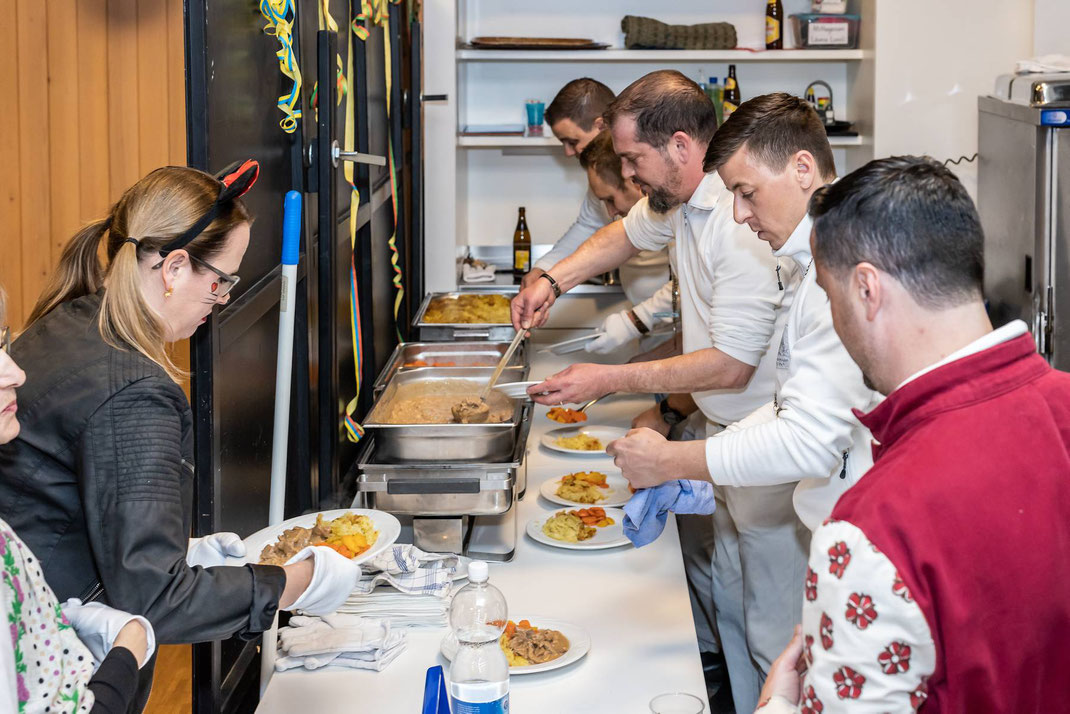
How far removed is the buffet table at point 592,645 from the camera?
1.68m

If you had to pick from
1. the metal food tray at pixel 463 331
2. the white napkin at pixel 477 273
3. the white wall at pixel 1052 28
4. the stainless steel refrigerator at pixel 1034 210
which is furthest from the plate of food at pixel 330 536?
the white wall at pixel 1052 28

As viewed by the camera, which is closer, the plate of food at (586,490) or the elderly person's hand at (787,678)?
the elderly person's hand at (787,678)

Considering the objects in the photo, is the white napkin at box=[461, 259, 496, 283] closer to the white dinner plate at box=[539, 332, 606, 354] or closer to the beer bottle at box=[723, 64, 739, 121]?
the white dinner plate at box=[539, 332, 606, 354]

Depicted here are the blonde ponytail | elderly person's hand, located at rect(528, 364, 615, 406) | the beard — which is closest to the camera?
the blonde ponytail

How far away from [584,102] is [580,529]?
198 centimetres

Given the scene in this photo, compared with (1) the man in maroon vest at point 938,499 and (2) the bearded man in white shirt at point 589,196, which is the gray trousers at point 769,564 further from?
(2) the bearded man in white shirt at point 589,196

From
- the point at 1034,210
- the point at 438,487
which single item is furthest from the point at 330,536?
the point at 1034,210

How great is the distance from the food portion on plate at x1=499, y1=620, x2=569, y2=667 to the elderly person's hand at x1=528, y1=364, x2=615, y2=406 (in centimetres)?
75

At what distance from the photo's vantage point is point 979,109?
4277 mm

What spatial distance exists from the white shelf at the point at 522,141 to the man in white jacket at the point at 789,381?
2606 mm

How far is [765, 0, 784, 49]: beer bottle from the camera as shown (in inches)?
184

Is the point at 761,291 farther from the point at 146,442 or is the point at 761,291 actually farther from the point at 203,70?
the point at 146,442

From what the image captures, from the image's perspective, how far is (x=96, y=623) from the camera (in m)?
1.25

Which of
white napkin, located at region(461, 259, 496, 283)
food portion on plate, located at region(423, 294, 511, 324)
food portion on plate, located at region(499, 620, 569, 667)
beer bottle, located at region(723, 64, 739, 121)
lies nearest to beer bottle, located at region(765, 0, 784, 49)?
beer bottle, located at region(723, 64, 739, 121)
